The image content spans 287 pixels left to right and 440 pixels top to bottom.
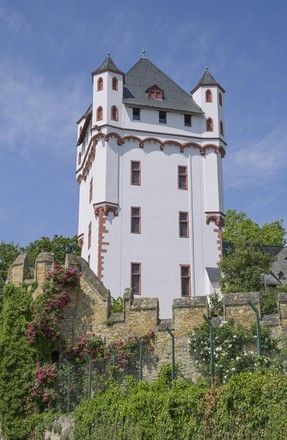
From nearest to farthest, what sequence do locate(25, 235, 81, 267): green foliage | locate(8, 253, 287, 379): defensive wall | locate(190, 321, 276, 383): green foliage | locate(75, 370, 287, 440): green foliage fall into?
1. locate(75, 370, 287, 440): green foliage
2. locate(190, 321, 276, 383): green foliage
3. locate(8, 253, 287, 379): defensive wall
4. locate(25, 235, 81, 267): green foliage

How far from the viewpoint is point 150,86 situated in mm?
42688

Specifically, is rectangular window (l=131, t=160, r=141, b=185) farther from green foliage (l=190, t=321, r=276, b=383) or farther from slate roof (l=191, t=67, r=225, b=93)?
green foliage (l=190, t=321, r=276, b=383)

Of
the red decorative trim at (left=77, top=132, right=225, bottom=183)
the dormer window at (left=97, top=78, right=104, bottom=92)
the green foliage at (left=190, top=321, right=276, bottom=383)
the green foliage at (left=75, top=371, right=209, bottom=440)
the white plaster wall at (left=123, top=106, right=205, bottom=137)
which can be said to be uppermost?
the dormer window at (left=97, top=78, right=104, bottom=92)

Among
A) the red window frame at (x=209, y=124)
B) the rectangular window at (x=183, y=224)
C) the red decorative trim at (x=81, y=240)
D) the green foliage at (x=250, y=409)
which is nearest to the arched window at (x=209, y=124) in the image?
the red window frame at (x=209, y=124)

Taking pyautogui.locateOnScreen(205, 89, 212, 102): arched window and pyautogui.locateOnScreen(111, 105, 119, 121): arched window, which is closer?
pyautogui.locateOnScreen(111, 105, 119, 121): arched window

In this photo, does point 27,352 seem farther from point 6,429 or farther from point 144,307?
point 144,307

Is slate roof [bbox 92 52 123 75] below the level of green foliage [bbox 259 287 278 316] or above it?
above

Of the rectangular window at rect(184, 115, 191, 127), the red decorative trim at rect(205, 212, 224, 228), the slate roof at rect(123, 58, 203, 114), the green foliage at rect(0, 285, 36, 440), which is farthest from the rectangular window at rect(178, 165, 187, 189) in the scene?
the green foliage at rect(0, 285, 36, 440)

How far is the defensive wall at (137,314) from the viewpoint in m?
20.8

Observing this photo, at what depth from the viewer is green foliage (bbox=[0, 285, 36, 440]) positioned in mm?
21703

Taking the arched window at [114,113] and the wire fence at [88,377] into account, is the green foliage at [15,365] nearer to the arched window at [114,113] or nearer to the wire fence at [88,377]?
the wire fence at [88,377]

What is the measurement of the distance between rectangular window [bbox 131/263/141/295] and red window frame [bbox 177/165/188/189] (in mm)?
6063

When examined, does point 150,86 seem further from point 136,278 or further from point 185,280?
point 136,278

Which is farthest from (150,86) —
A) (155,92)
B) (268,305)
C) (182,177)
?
(268,305)
